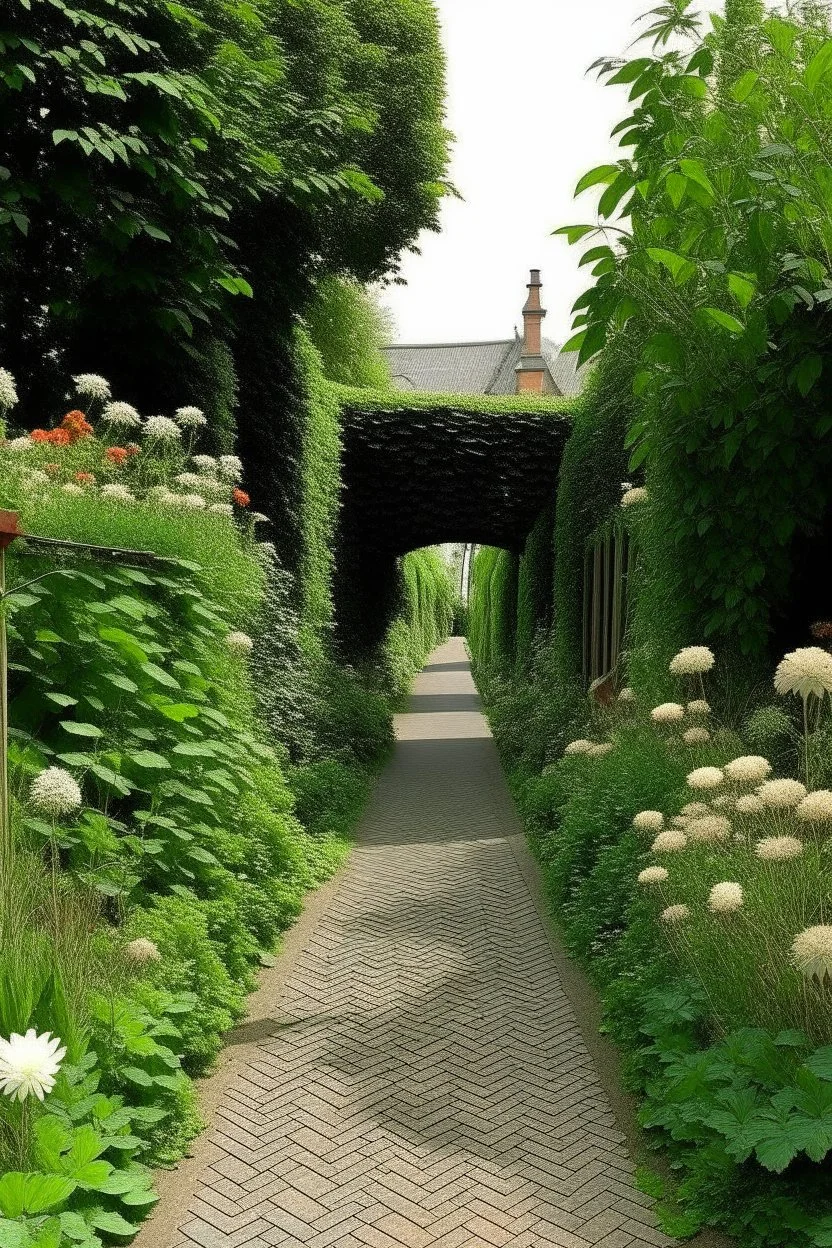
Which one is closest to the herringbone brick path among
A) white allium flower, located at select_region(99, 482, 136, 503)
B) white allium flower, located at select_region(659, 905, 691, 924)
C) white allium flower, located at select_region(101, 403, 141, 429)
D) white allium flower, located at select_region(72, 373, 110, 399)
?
Answer: white allium flower, located at select_region(659, 905, 691, 924)

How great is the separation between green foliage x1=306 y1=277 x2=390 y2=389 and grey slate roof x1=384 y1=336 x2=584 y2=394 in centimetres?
2696

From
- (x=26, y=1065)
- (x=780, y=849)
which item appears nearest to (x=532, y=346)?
(x=780, y=849)

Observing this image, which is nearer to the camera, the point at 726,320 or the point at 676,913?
the point at 726,320

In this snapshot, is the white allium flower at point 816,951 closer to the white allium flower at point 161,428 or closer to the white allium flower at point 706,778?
the white allium flower at point 706,778

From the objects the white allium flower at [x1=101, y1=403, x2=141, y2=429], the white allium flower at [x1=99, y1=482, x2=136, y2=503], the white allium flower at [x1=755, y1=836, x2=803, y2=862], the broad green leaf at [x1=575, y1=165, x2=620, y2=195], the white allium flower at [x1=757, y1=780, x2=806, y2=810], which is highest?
the broad green leaf at [x1=575, y1=165, x2=620, y2=195]

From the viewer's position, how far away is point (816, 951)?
120 inches

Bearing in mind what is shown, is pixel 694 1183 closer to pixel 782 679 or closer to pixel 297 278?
pixel 782 679

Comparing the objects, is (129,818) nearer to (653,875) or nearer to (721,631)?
(653,875)

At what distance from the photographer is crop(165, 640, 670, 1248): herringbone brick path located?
3262mm

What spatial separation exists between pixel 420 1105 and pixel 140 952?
1.28 metres

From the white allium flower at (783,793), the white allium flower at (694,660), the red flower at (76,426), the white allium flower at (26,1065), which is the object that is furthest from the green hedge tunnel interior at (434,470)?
the white allium flower at (26,1065)

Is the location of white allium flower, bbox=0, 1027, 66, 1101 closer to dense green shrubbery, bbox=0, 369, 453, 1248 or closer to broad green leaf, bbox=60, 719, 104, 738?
dense green shrubbery, bbox=0, 369, 453, 1248

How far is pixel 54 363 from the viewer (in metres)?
9.19

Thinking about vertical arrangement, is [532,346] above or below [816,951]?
above
